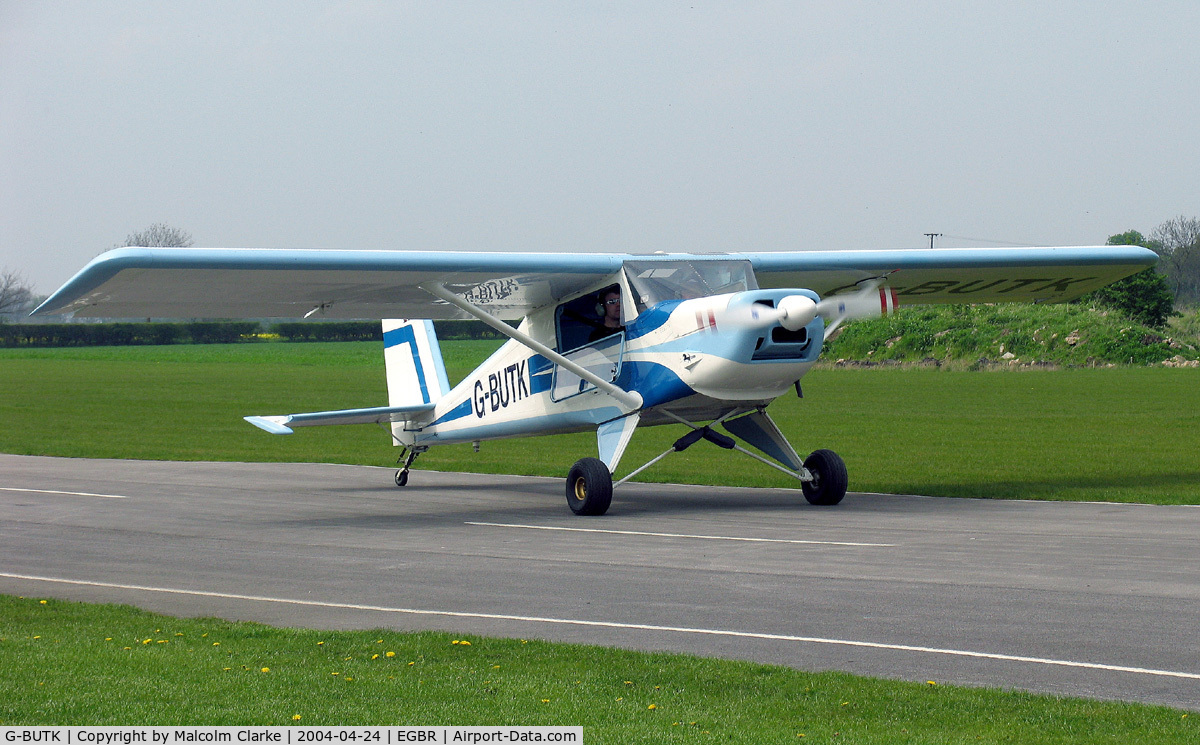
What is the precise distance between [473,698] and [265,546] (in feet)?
23.5

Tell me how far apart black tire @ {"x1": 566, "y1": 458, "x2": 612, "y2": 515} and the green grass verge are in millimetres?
7118

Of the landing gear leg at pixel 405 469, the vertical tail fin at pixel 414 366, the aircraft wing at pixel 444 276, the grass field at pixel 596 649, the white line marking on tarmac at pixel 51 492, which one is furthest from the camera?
the vertical tail fin at pixel 414 366

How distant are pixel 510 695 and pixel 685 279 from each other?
9.93 metres

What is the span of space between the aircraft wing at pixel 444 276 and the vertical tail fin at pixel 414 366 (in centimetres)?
231

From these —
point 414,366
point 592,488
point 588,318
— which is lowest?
point 592,488

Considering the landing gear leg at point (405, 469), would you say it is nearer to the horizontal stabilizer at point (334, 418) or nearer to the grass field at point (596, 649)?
the horizontal stabilizer at point (334, 418)

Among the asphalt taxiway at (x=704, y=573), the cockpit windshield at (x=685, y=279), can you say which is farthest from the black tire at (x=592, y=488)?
the cockpit windshield at (x=685, y=279)

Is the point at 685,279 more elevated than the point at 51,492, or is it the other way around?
the point at 685,279

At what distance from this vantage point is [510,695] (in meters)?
6.32

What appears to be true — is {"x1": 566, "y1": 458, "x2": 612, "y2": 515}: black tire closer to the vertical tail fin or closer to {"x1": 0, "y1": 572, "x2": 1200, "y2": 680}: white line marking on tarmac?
the vertical tail fin

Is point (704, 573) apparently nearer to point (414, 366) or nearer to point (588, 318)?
point (588, 318)

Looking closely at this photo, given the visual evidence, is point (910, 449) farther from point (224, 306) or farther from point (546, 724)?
point (546, 724)
